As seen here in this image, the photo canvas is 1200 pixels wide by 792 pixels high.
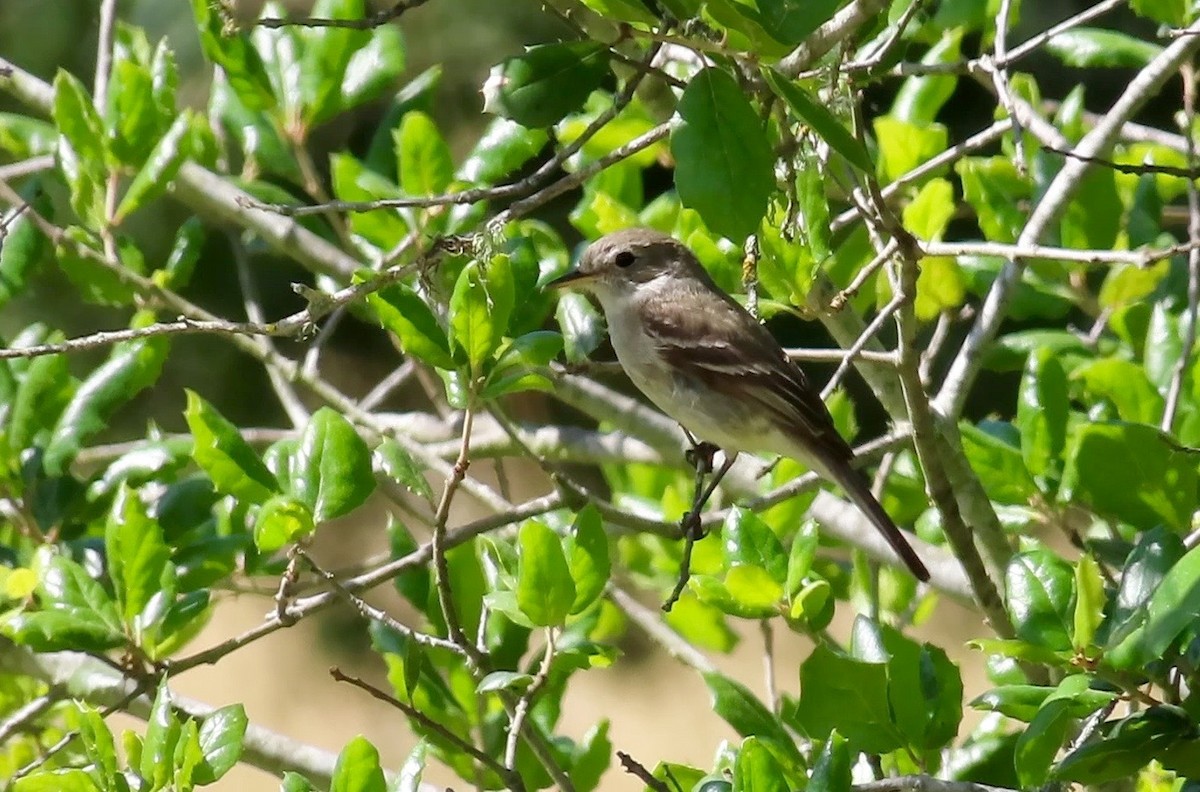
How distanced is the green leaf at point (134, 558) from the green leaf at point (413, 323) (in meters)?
0.56

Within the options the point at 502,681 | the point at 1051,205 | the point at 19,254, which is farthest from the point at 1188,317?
the point at 19,254

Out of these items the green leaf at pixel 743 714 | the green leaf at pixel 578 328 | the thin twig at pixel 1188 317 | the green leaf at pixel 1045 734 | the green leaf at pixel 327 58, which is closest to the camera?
the green leaf at pixel 1045 734

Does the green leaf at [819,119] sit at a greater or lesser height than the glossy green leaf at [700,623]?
greater

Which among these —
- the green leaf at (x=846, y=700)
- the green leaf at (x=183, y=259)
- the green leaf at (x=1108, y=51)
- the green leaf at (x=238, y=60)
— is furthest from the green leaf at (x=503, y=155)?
the green leaf at (x=846, y=700)

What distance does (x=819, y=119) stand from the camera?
64.7 inches

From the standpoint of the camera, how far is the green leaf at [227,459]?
2422 mm

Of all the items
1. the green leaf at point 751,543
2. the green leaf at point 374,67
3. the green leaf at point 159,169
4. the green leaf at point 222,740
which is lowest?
the green leaf at point 222,740

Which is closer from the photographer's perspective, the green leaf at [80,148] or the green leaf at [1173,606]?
the green leaf at [1173,606]

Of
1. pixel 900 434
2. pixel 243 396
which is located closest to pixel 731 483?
pixel 900 434

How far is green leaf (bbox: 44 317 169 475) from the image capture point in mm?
2812

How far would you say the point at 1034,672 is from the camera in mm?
2477

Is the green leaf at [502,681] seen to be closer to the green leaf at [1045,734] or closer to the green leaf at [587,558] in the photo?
the green leaf at [587,558]

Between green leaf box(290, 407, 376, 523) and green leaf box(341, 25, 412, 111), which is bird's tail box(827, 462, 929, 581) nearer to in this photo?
green leaf box(290, 407, 376, 523)

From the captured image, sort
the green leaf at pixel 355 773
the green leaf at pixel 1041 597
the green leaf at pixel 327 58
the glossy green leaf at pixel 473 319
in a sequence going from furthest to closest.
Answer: the green leaf at pixel 327 58
the glossy green leaf at pixel 473 319
the green leaf at pixel 355 773
the green leaf at pixel 1041 597
